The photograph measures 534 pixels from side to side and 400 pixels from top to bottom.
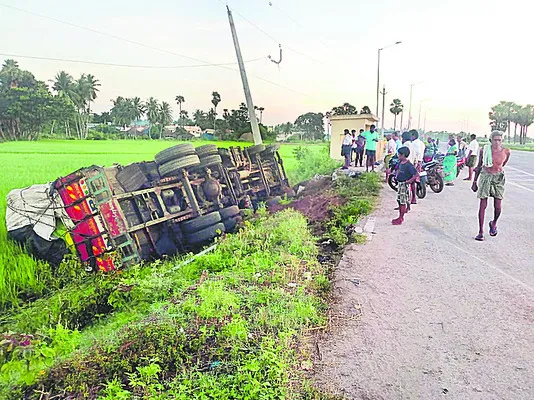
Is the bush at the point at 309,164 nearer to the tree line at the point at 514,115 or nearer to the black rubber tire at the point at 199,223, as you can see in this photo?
the black rubber tire at the point at 199,223

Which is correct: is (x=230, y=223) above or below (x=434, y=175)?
below

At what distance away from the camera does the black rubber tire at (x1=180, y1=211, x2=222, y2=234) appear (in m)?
8.10

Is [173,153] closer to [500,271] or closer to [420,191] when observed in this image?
[420,191]

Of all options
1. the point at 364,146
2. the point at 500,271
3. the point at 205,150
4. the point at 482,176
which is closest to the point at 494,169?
the point at 482,176

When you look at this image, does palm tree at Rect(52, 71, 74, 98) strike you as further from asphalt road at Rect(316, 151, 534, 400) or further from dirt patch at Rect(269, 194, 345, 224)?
asphalt road at Rect(316, 151, 534, 400)

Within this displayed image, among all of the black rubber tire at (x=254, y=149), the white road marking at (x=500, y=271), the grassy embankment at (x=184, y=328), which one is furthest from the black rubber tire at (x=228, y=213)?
the white road marking at (x=500, y=271)

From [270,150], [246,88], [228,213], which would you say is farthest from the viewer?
[246,88]

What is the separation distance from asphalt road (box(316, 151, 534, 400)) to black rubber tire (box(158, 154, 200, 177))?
149 inches

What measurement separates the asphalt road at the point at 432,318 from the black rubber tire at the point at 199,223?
3.01m

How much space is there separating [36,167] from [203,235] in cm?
451

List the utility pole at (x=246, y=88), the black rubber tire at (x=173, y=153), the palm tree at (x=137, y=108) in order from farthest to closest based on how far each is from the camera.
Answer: the utility pole at (x=246, y=88)
the palm tree at (x=137, y=108)
the black rubber tire at (x=173, y=153)

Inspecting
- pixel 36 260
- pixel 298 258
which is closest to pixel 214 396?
pixel 298 258

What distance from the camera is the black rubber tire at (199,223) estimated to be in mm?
8102

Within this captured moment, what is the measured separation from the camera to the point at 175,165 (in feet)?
Answer: 27.1
